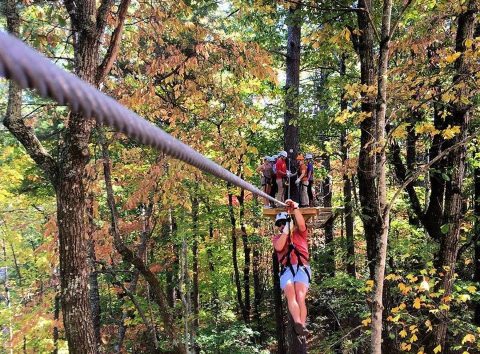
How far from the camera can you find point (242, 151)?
195 inches

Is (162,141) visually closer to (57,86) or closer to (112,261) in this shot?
(57,86)

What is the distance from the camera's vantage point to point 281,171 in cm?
586

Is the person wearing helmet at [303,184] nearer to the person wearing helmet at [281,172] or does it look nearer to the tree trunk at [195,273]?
the person wearing helmet at [281,172]

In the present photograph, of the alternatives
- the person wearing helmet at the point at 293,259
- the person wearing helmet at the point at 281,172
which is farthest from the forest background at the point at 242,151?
the person wearing helmet at the point at 293,259

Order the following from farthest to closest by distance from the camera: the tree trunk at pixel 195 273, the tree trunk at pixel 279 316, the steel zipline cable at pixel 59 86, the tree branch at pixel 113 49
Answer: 1. the tree trunk at pixel 279 316
2. the tree trunk at pixel 195 273
3. the tree branch at pixel 113 49
4. the steel zipline cable at pixel 59 86

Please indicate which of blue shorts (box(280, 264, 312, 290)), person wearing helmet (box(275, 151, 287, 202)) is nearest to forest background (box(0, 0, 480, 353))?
person wearing helmet (box(275, 151, 287, 202))

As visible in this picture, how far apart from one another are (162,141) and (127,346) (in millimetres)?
12389

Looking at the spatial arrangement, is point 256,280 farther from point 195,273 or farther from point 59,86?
point 59,86

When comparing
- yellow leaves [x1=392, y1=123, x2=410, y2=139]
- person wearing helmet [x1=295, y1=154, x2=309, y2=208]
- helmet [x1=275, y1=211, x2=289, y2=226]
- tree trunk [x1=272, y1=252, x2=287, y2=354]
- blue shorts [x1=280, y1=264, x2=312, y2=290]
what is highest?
yellow leaves [x1=392, y1=123, x2=410, y2=139]

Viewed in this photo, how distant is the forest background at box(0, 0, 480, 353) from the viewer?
3.49m

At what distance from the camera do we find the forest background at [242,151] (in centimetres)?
349

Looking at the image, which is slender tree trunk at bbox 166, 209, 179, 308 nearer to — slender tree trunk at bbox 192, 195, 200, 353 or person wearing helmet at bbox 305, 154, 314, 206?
slender tree trunk at bbox 192, 195, 200, 353

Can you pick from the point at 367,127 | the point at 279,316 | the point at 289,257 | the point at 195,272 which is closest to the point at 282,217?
the point at 289,257

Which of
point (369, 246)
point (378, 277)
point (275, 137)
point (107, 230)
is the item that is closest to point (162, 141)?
point (378, 277)
